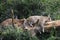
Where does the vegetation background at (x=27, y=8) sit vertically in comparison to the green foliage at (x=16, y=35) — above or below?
above

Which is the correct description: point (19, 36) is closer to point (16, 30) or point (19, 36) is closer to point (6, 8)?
point (16, 30)

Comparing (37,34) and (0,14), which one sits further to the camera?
(0,14)

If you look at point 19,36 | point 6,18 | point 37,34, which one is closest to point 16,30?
point 19,36

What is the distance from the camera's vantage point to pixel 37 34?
27.7 ft

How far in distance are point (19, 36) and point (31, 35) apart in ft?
1.33

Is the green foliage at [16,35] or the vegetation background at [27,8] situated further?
the vegetation background at [27,8]

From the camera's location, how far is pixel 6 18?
9875mm

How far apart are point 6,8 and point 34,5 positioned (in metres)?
1.24

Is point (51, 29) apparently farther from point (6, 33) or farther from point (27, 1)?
point (27, 1)

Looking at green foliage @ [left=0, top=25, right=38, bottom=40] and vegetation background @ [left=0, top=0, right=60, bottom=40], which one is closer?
green foliage @ [left=0, top=25, right=38, bottom=40]

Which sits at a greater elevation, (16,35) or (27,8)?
(27,8)

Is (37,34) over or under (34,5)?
under

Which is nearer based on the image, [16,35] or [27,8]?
[16,35]

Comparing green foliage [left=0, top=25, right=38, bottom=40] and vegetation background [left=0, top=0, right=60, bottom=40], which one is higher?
vegetation background [left=0, top=0, right=60, bottom=40]
